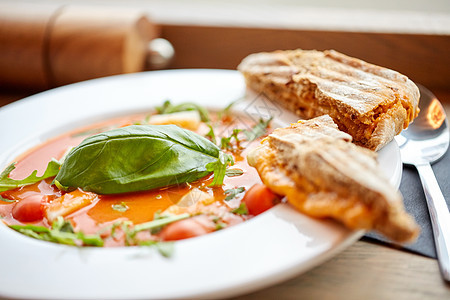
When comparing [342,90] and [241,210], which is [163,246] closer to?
[241,210]

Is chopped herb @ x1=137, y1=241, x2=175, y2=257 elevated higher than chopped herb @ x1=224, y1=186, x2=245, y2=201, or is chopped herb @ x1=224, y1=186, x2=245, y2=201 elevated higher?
chopped herb @ x1=137, y1=241, x2=175, y2=257

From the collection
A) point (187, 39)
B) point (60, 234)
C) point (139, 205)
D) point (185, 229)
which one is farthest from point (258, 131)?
point (187, 39)

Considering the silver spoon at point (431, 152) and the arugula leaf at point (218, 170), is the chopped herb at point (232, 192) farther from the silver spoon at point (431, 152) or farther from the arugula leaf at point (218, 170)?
the silver spoon at point (431, 152)

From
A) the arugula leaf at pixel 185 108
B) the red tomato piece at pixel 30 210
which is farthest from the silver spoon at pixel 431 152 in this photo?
the red tomato piece at pixel 30 210

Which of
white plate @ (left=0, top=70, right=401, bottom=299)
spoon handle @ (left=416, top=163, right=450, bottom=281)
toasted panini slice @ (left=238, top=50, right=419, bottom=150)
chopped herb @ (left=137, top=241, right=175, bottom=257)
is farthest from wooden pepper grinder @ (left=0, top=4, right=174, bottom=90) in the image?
spoon handle @ (left=416, top=163, right=450, bottom=281)

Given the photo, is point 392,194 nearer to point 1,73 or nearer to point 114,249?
point 114,249

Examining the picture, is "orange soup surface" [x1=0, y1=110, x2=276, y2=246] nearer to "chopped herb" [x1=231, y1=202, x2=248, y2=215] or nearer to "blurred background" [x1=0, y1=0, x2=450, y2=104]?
"chopped herb" [x1=231, y1=202, x2=248, y2=215]
